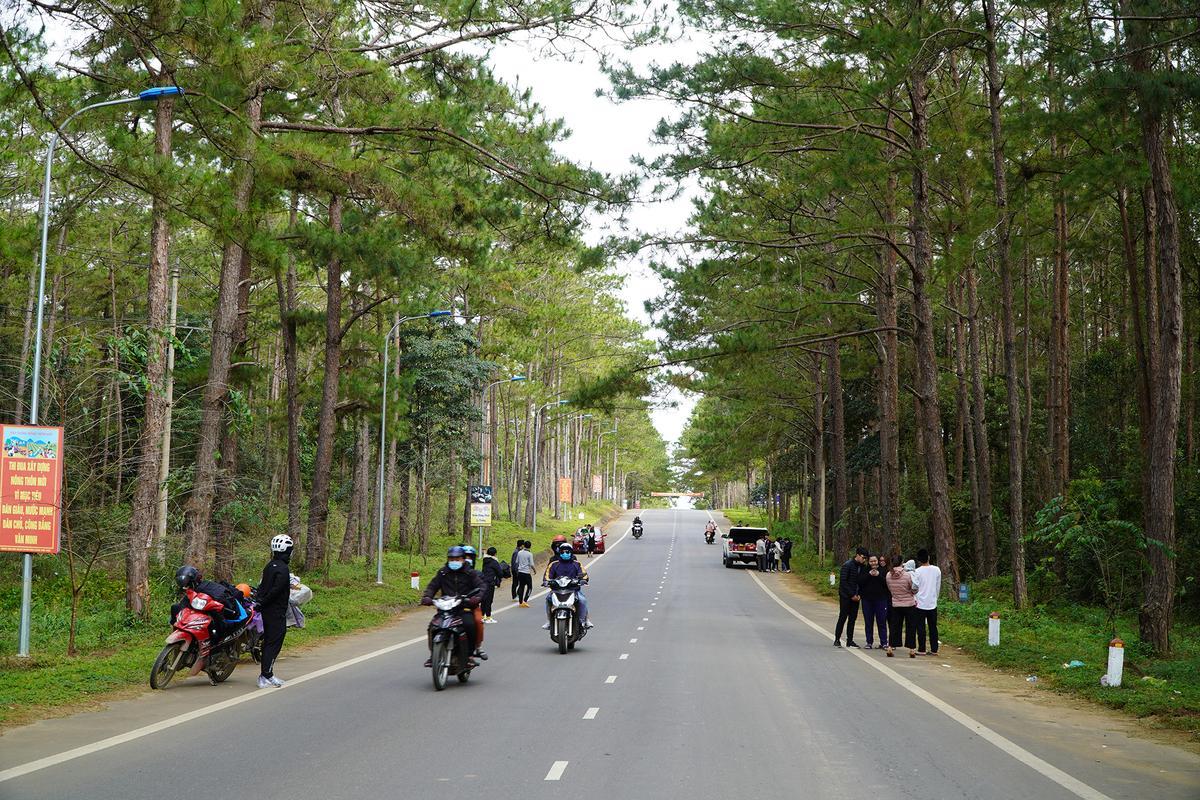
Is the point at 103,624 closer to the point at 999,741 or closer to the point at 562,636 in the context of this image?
the point at 562,636

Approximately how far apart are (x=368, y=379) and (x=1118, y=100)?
23962mm

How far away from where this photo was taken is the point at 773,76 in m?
21.8

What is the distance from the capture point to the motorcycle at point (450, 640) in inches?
523

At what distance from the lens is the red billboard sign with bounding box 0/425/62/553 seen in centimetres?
1412

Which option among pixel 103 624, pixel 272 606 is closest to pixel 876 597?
pixel 272 606

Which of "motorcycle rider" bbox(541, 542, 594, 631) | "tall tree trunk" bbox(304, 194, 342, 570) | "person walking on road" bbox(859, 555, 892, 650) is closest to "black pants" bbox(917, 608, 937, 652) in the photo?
"person walking on road" bbox(859, 555, 892, 650)

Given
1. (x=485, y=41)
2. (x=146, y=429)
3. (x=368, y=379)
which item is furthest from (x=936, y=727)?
(x=368, y=379)

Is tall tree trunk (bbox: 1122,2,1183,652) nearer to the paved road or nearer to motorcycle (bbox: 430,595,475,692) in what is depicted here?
the paved road

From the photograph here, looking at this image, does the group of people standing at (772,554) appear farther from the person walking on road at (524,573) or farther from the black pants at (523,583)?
the black pants at (523,583)

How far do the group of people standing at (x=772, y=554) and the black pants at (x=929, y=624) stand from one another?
3160 centimetres

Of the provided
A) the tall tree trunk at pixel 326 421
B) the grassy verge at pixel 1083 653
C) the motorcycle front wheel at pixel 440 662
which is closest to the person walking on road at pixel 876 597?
the grassy verge at pixel 1083 653

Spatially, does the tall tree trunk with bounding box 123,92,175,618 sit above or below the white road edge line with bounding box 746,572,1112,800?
above

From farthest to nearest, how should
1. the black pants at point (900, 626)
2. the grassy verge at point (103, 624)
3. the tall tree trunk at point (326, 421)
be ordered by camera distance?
the tall tree trunk at point (326, 421) < the black pants at point (900, 626) < the grassy verge at point (103, 624)

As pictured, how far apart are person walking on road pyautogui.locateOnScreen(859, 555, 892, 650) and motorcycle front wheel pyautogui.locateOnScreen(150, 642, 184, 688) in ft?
38.6
